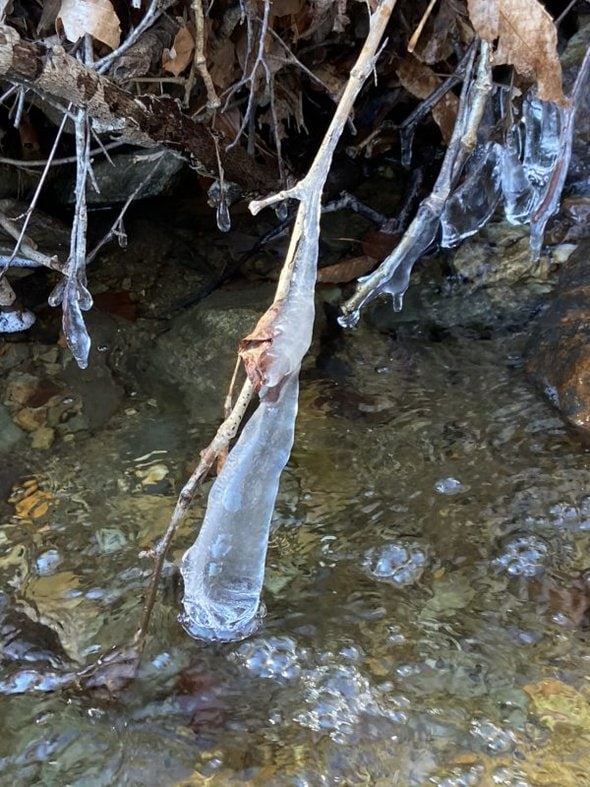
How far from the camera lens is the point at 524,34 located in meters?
1.81

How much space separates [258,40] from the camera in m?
2.38

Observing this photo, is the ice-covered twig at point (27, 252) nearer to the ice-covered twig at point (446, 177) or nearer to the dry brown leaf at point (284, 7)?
the ice-covered twig at point (446, 177)

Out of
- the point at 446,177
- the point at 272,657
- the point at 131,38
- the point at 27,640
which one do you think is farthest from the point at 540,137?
the point at 27,640

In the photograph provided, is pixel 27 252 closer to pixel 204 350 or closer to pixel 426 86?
pixel 204 350

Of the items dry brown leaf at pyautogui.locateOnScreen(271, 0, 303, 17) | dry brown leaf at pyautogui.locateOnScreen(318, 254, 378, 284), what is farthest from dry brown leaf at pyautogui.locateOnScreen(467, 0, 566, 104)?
dry brown leaf at pyautogui.locateOnScreen(318, 254, 378, 284)

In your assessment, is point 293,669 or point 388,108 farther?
point 388,108

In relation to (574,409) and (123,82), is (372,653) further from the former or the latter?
(123,82)

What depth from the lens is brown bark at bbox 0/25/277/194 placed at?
1.65m

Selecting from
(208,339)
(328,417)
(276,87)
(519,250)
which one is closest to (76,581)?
(328,417)

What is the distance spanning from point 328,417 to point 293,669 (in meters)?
1.05

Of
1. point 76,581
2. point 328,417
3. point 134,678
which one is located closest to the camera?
point 134,678

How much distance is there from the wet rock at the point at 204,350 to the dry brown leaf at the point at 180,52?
3.35 feet

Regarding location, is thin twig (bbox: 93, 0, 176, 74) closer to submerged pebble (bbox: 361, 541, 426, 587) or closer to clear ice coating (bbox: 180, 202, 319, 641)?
clear ice coating (bbox: 180, 202, 319, 641)

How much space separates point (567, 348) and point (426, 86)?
1.20 meters
